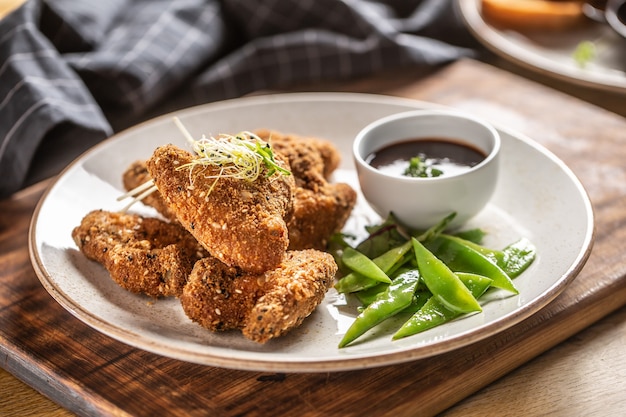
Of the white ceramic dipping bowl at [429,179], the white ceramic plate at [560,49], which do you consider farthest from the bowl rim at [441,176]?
the white ceramic plate at [560,49]

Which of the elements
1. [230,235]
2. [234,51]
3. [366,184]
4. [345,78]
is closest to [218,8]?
[234,51]

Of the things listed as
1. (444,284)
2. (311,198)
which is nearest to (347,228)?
(311,198)

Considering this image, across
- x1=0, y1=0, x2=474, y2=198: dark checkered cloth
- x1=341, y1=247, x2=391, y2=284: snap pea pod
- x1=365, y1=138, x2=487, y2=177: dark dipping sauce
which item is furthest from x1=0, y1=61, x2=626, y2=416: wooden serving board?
x1=0, y1=0, x2=474, y2=198: dark checkered cloth

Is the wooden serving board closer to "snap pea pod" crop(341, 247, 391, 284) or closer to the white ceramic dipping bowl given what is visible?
"snap pea pod" crop(341, 247, 391, 284)

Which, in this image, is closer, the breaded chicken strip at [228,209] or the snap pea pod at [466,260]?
the breaded chicken strip at [228,209]

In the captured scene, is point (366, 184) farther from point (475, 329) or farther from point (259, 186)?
point (475, 329)

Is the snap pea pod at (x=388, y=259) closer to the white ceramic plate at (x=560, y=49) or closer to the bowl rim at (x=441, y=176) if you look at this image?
the bowl rim at (x=441, y=176)
